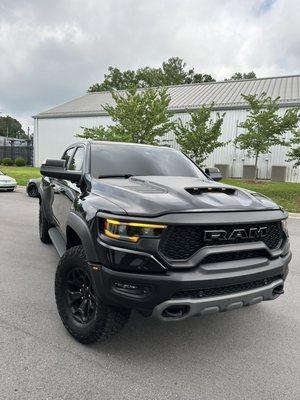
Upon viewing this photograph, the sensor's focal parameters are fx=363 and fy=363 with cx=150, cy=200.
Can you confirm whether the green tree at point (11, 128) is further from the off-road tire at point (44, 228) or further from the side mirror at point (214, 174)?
the side mirror at point (214, 174)

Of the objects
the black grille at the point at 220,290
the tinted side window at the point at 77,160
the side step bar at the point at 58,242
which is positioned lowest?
the side step bar at the point at 58,242

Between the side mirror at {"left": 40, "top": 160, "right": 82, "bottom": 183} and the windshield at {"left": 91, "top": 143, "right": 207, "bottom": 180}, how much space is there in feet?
0.70

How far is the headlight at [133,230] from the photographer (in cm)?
252

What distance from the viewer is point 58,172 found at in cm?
355

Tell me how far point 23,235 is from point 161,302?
512 centimetres

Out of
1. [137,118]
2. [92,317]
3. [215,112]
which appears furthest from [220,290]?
[215,112]

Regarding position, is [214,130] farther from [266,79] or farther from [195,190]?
[195,190]

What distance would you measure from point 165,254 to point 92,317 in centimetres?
86

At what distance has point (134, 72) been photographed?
54.2 m

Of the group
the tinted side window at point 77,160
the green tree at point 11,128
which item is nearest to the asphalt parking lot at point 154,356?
the tinted side window at point 77,160

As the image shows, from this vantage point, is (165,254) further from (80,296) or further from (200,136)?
(200,136)

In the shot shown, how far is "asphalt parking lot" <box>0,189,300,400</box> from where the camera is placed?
8.13 ft

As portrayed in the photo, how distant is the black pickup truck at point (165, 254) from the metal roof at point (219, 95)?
22.5 meters

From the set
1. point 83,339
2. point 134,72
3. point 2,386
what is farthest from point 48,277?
point 134,72
